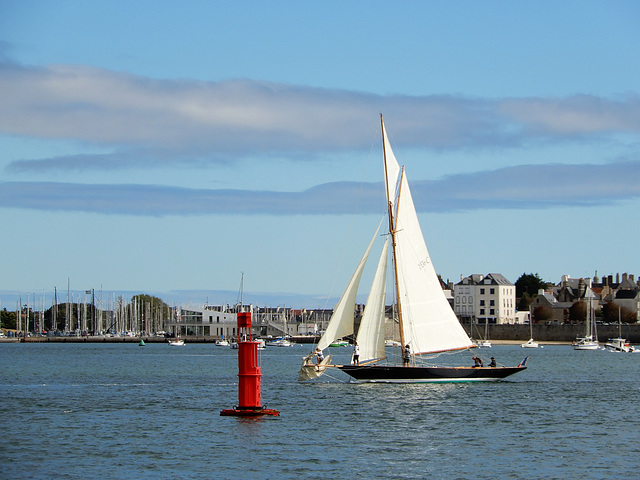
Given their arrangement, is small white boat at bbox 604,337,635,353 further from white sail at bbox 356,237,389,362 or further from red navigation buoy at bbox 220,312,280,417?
red navigation buoy at bbox 220,312,280,417

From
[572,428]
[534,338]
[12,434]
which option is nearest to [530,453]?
[572,428]

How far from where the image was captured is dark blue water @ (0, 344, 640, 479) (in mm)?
28672

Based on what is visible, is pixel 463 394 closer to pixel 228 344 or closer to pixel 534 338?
pixel 228 344

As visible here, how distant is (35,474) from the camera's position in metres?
27.5

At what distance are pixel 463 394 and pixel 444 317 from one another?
656cm

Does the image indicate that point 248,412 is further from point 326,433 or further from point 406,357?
point 406,357

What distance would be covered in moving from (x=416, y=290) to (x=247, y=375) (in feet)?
76.3

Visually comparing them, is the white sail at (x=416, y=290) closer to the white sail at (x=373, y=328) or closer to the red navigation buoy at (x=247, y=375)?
the white sail at (x=373, y=328)

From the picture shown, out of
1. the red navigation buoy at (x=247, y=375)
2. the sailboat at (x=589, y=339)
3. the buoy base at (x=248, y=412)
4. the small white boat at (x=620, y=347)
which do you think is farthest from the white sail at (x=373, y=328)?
the sailboat at (x=589, y=339)

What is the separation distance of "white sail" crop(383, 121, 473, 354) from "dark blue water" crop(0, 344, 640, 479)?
2800 millimetres

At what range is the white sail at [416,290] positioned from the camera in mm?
58500

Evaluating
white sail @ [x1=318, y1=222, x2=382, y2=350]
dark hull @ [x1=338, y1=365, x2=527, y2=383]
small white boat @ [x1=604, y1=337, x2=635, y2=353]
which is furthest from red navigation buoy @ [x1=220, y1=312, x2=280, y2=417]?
small white boat @ [x1=604, y1=337, x2=635, y2=353]

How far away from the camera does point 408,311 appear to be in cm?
5869

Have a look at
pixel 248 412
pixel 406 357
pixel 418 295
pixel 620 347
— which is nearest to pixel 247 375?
pixel 248 412
